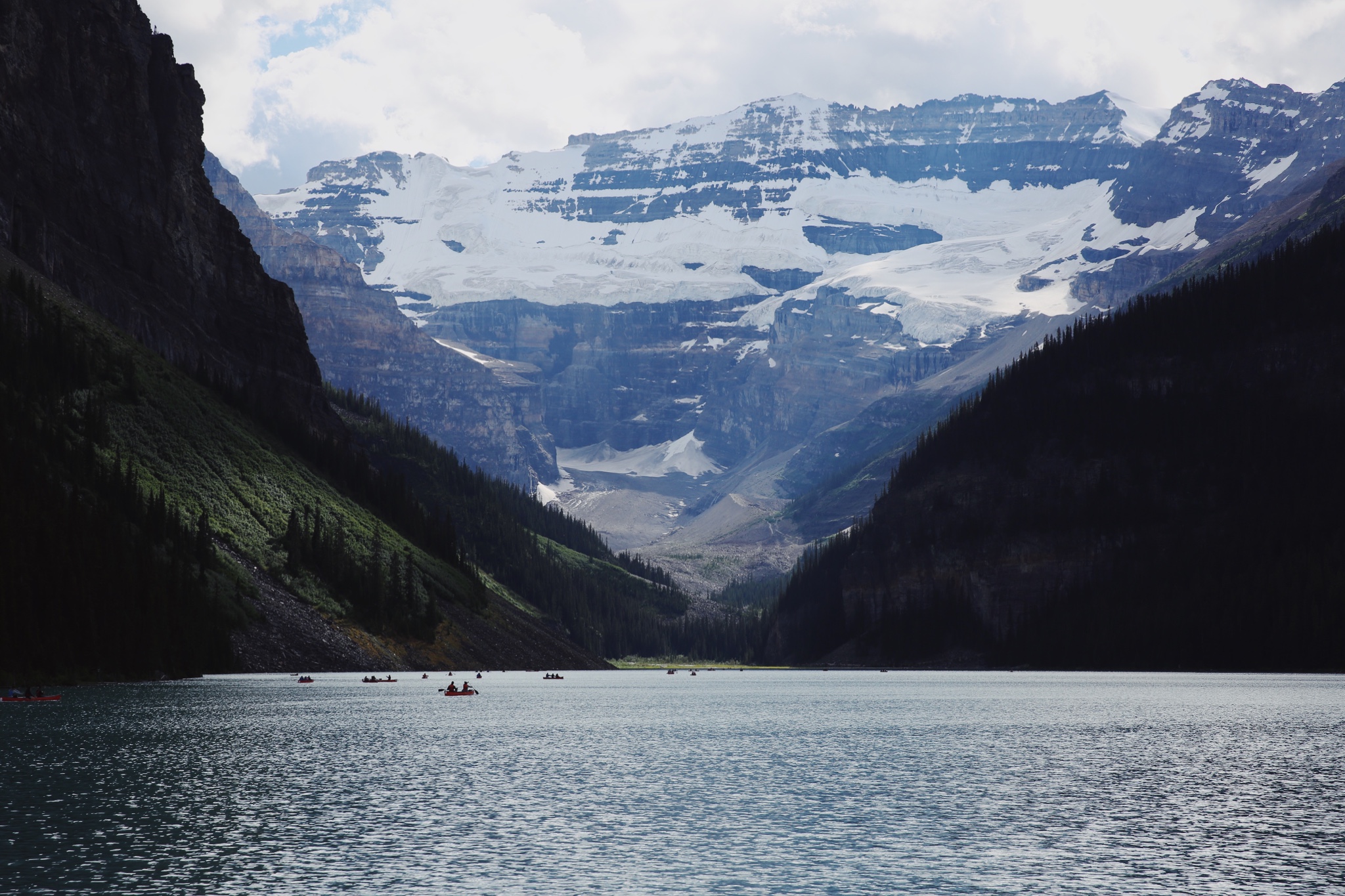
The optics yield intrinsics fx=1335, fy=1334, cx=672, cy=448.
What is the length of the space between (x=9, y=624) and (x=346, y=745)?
56.7 meters

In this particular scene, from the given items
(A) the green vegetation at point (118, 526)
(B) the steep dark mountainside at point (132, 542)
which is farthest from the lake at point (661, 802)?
(A) the green vegetation at point (118, 526)

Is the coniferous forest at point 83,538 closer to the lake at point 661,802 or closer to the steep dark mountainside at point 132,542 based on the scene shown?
the steep dark mountainside at point 132,542

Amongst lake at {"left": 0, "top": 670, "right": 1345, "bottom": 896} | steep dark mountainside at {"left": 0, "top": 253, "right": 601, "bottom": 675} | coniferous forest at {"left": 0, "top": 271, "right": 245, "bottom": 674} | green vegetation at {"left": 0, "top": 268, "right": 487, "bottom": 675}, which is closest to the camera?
lake at {"left": 0, "top": 670, "right": 1345, "bottom": 896}

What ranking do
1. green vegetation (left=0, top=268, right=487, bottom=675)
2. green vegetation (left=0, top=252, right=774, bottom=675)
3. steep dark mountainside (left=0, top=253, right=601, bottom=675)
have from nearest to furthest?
1. green vegetation (left=0, top=268, right=487, bottom=675)
2. green vegetation (left=0, top=252, right=774, bottom=675)
3. steep dark mountainside (left=0, top=253, right=601, bottom=675)

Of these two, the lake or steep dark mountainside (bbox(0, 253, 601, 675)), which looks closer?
the lake

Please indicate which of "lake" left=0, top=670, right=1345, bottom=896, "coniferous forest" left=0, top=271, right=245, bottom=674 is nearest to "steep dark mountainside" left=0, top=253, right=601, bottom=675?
"coniferous forest" left=0, top=271, right=245, bottom=674

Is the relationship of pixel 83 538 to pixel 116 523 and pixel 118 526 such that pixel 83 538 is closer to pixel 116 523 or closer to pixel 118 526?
pixel 118 526

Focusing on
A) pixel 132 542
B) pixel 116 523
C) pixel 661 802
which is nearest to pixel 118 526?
pixel 116 523

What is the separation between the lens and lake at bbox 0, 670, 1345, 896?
46.8 metres

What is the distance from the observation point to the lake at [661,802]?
46.8 meters

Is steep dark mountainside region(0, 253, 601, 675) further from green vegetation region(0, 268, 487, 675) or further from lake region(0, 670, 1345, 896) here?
lake region(0, 670, 1345, 896)

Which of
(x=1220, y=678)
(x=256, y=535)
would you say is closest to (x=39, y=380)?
(x=256, y=535)

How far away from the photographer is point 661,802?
6400 centimetres

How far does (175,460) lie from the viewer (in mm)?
185625
